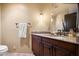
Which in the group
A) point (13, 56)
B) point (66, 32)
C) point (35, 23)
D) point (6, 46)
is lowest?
point (13, 56)

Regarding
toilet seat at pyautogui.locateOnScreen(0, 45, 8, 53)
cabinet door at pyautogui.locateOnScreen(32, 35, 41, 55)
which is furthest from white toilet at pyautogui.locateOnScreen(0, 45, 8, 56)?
cabinet door at pyautogui.locateOnScreen(32, 35, 41, 55)

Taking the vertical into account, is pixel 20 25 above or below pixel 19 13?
below

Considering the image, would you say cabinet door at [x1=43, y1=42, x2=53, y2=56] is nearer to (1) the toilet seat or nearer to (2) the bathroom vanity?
(2) the bathroom vanity

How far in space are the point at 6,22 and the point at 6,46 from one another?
33cm

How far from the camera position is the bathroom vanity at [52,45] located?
5.74 feet

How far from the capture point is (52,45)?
76.0 inches

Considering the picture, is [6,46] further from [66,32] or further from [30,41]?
[66,32]

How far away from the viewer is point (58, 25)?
1917mm

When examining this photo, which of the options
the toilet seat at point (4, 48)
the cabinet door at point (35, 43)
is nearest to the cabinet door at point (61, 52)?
the cabinet door at point (35, 43)

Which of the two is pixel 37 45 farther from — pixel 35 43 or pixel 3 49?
pixel 3 49

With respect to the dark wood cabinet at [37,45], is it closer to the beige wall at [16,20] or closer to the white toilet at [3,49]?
the beige wall at [16,20]

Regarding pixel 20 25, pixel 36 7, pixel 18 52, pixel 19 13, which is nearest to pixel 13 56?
pixel 18 52

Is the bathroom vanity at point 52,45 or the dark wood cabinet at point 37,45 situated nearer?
the bathroom vanity at point 52,45

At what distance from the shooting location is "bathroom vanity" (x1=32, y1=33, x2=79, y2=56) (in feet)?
5.74
